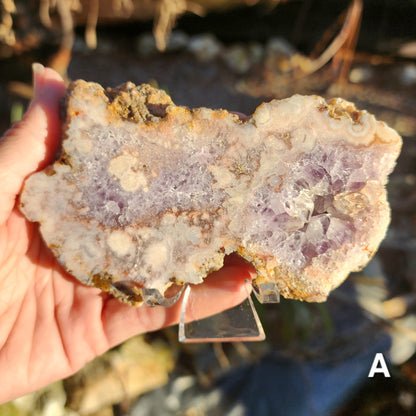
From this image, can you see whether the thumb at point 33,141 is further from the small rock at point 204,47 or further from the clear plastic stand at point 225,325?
the small rock at point 204,47

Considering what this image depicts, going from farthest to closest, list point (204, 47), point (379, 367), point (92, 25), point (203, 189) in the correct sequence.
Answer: point (204, 47) < point (92, 25) < point (379, 367) < point (203, 189)

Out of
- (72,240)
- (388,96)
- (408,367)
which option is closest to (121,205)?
(72,240)

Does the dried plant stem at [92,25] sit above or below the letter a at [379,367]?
above

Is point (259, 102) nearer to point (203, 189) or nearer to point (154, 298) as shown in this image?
point (203, 189)

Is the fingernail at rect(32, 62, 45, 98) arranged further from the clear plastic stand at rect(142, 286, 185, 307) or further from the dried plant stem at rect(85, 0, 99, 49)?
the dried plant stem at rect(85, 0, 99, 49)

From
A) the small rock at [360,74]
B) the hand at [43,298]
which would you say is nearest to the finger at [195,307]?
the hand at [43,298]

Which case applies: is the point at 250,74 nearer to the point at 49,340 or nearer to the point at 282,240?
the point at 282,240

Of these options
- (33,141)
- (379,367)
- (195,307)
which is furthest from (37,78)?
(379,367)
